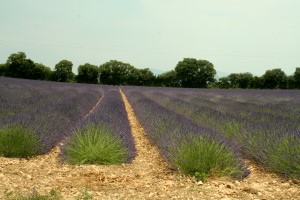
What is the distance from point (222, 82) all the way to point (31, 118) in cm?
6674

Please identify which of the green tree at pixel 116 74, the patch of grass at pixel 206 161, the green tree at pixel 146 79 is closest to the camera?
the patch of grass at pixel 206 161

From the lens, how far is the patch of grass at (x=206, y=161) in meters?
4.40

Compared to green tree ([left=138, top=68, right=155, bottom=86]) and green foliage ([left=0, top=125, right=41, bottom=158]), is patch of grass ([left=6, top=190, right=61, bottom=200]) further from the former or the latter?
green tree ([left=138, top=68, right=155, bottom=86])

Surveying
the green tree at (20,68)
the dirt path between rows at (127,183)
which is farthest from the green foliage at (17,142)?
the green tree at (20,68)

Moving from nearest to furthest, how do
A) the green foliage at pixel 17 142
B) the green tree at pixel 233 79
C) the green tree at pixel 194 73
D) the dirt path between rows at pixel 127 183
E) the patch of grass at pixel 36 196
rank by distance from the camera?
the patch of grass at pixel 36 196, the dirt path between rows at pixel 127 183, the green foliage at pixel 17 142, the green tree at pixel 194 73, the green tree at pixel 233 79

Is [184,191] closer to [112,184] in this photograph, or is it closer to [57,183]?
[112,184]

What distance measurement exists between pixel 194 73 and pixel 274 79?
14188 mm

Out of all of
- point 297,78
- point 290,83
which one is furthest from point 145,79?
point 297,78

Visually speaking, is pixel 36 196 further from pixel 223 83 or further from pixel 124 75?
pixel 223 83

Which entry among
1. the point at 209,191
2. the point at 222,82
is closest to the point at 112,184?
the point at 209,191

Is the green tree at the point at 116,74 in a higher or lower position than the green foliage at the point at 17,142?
higher

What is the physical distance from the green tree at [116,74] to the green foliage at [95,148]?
57315mm

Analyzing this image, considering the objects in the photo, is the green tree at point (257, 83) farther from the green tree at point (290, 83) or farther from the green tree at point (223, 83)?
the green tree at point (223, 83)

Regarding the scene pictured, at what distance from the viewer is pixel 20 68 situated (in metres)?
58.0
